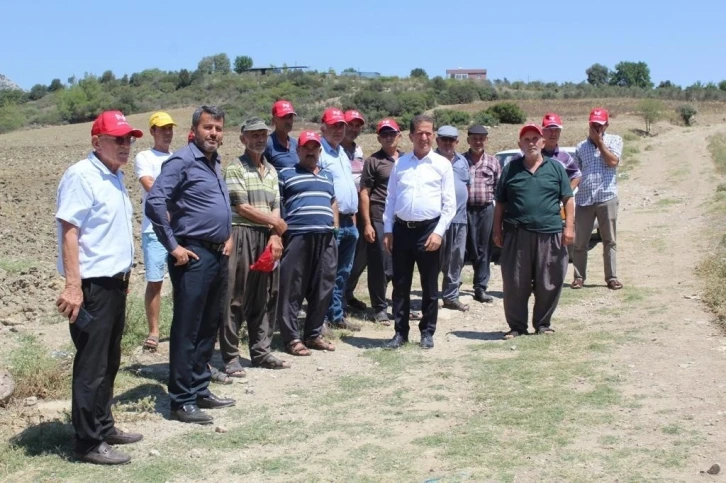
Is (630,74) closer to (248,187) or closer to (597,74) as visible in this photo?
(597,74)

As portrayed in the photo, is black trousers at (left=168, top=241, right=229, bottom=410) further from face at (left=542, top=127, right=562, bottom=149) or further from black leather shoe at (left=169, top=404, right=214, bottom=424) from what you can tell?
face at (left=542, top=127, right=562, bottom=149)

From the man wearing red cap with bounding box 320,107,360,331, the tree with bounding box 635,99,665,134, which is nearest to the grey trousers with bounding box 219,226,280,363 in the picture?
the man wearing red cap with bounding box 320,107,360,331

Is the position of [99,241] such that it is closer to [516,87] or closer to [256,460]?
[256,460]

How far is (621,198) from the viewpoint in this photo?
2131 cm

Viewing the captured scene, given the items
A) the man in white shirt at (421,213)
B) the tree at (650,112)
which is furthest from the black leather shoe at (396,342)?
the tree at (650,112)

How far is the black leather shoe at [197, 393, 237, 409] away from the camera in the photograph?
6258mm

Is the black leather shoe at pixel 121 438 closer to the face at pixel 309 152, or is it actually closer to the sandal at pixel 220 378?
the sandal at pixel 220 378

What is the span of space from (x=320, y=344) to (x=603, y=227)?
13.3ft

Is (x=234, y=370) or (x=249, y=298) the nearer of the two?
(x=234, y=370)

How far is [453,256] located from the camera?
971cm

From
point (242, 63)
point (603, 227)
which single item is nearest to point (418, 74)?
point (242, 63)

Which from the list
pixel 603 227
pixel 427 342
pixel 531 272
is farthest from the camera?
pixel 603 227

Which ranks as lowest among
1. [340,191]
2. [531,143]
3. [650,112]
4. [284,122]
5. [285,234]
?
[285,234]

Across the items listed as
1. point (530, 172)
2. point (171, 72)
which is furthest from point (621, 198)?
point (171, 72)
